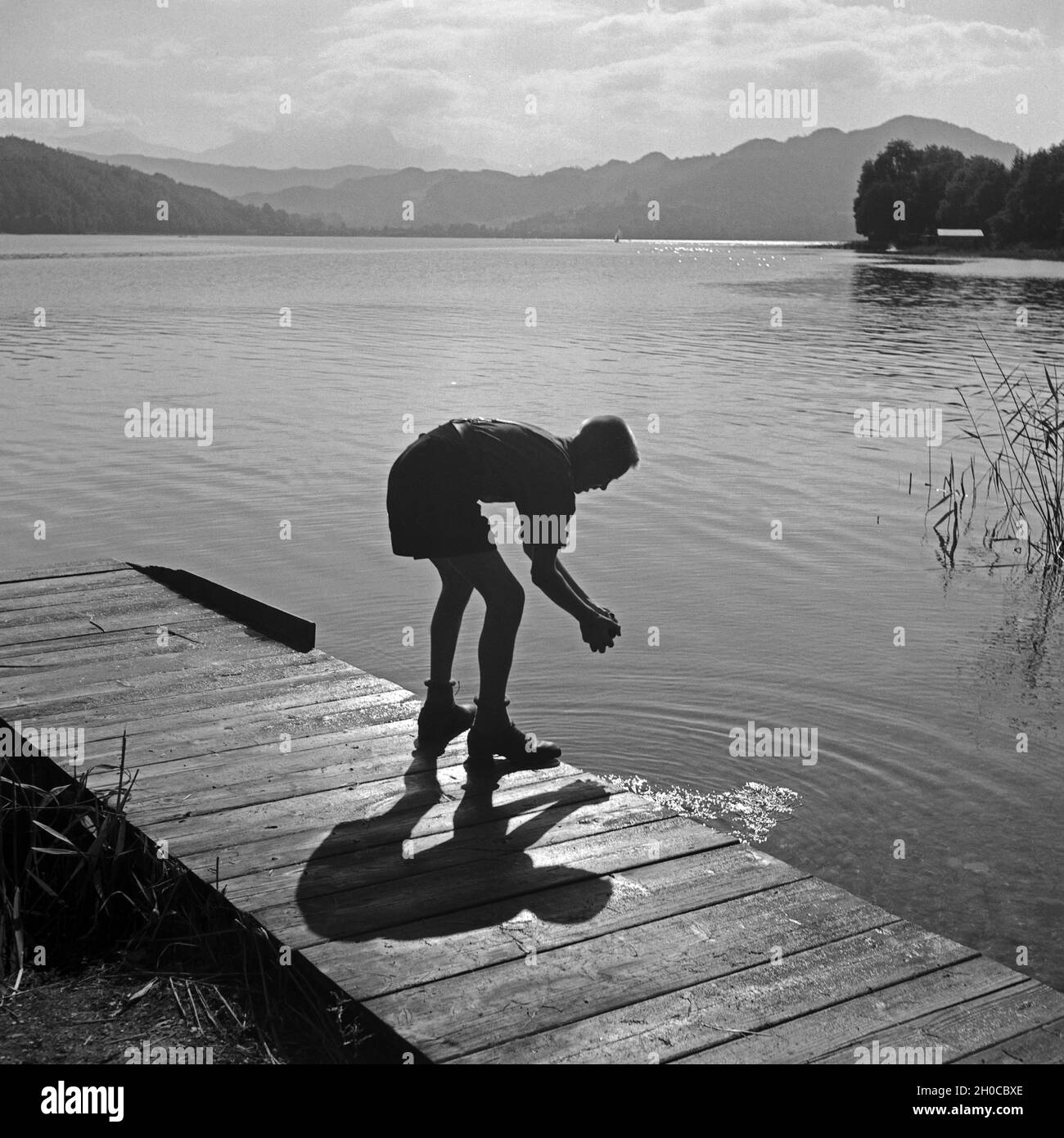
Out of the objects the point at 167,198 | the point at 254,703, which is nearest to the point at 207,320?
the point at 254,703

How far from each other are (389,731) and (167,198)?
7557 inches

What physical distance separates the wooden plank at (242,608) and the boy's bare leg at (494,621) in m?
2.17

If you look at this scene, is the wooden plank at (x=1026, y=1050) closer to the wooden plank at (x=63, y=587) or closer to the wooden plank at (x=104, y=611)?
the wooden plank at (x=104, y=611)

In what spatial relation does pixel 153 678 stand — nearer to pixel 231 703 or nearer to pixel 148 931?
pixel 231 703

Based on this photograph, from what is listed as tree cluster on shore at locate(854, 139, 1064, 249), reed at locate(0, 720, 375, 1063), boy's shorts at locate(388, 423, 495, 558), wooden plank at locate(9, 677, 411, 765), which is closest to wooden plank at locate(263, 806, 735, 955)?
reed at locate(0, 720, 375, 1063)

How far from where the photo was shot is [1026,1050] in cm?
370

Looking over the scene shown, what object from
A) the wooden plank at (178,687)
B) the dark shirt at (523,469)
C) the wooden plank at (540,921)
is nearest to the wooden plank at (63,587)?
the wooden plank at (178,687)

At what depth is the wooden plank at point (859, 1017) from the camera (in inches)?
145

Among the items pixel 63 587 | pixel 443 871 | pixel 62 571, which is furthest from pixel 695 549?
pixel 443 871

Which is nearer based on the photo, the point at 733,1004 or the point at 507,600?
the point at 733,1004

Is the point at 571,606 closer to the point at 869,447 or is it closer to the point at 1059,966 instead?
the point at 1059,966

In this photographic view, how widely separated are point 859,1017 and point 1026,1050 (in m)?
0.46

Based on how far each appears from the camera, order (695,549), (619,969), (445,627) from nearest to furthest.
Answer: (619,969) < (445,627) < (695,549)

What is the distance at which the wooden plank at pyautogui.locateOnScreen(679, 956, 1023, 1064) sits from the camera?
367 cm
